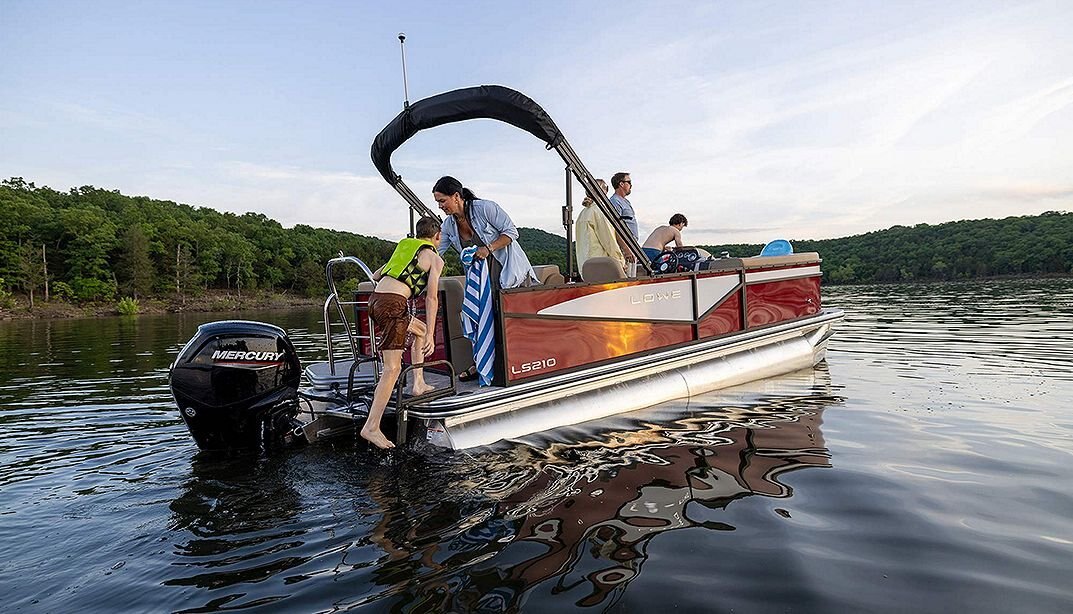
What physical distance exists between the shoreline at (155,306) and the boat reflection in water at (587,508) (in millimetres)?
48588

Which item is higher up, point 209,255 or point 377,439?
point 209,255

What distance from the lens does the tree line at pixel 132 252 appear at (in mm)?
58031

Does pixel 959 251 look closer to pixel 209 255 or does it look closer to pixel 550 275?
pixel 550 275

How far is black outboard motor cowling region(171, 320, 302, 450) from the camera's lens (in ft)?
14.8

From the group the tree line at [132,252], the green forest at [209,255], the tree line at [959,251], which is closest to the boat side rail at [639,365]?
the green forest at [209,255]

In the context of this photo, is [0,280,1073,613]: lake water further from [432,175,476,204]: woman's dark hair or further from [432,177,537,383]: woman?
[432,175,476,204]: woman's dark hair

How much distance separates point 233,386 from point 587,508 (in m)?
2.78

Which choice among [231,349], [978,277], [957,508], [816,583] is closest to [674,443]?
[957,508]

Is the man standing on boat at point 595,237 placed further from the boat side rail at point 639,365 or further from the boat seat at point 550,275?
the boat side rail at point 639,365

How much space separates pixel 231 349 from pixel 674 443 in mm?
3541

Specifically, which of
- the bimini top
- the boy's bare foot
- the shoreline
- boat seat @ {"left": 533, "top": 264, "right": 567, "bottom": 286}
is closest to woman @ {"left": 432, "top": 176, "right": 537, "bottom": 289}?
the bimini top

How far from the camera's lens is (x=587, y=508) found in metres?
3.61

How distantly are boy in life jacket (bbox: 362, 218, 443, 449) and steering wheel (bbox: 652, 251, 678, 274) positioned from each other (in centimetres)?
334

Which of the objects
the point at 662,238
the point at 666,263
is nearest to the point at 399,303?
the point at 666,263
